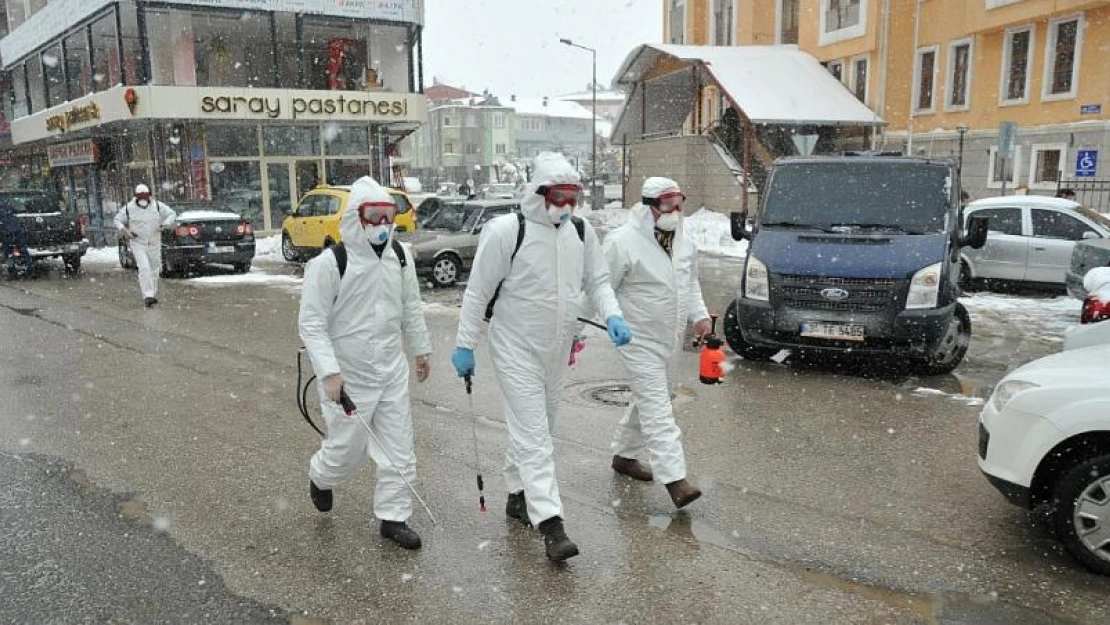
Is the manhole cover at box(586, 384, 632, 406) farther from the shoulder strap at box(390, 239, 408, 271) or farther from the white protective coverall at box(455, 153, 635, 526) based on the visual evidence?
the shoulder strap at box(390, 239, 408, 271)

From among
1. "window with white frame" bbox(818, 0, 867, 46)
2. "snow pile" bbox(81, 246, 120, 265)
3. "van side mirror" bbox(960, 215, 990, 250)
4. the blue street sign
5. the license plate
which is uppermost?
"window with white frame" bbox(818, 0, 867, 46)

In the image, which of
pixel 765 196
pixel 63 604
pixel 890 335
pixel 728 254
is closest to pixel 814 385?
pixel 890 335

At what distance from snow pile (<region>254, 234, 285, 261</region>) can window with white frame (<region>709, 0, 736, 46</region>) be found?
937 inches

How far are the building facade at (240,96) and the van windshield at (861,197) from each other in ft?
68.5

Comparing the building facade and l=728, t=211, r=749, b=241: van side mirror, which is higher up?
the building facade

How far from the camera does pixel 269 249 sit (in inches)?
912

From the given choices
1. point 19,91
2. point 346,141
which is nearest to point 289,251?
point 346,141

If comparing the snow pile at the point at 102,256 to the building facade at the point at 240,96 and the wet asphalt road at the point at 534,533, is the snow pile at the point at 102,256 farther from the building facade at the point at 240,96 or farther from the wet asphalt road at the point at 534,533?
the wet asphalt road at the point at 534,533

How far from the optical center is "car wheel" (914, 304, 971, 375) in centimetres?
799

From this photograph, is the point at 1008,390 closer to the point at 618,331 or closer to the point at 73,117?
the point at 618,331

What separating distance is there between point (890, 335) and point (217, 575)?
18.9ft

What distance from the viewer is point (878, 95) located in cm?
2953

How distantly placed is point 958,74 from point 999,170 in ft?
12.6

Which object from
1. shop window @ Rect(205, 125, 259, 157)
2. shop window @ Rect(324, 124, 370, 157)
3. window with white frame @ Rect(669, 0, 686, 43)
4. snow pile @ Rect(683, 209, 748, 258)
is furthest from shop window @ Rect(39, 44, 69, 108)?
window with white frame @ Rect(669, 0, 686, 43)
